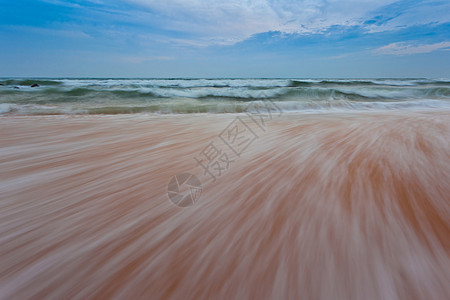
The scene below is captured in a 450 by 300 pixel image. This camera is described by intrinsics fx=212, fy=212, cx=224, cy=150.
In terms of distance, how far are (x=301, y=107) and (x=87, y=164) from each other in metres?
4.58

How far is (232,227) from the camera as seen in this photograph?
748 mm

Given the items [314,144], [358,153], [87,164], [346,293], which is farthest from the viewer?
[314,144]

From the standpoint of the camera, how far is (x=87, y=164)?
130 cm

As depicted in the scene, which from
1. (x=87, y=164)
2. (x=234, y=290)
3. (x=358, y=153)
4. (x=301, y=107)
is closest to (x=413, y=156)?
(x=358, y=153)

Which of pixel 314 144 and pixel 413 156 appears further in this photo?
pixel 314 144

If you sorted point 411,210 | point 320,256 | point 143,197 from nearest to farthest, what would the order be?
1. point 320,256
2. point 411,210
3. point 143,197

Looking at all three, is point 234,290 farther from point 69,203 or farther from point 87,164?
point 87,164

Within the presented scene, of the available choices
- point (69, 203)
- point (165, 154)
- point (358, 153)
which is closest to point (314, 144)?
point (358, 153)

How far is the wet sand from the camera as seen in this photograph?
53 cm

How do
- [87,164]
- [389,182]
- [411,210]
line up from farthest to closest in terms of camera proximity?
[87,164] → [389,182] → [411,210]

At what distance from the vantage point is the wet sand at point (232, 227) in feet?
1.73

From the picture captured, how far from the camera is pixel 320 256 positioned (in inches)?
24.0

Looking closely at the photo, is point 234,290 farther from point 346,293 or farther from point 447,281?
point 447,281

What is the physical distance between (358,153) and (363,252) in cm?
102
